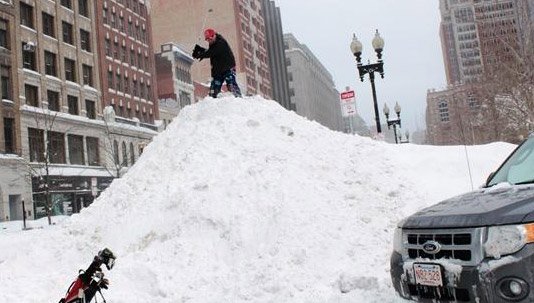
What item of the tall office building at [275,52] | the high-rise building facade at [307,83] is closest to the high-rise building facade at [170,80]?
the tall office building at [275,52]

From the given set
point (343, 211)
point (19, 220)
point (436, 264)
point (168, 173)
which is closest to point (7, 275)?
point (168, 173)

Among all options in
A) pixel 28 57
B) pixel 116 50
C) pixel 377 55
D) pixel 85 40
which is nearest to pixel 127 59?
pixel 116 50

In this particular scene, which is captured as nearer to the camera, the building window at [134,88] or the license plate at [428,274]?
the license plate at [428,274]

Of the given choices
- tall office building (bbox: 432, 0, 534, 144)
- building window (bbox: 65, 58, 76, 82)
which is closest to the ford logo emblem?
tall office building (bbox: 432, 0, 534, 144)

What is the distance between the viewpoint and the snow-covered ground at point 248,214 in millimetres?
7715

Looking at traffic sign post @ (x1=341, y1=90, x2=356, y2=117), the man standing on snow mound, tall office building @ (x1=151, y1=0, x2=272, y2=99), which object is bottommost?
traffic sign post @ (x1=341, y1=90, x2=356, y2=117)

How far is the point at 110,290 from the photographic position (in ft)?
24.9

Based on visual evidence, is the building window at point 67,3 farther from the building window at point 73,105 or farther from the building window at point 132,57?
the building window at point 132,57

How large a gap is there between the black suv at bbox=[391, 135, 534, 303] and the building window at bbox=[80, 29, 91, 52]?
43.2m

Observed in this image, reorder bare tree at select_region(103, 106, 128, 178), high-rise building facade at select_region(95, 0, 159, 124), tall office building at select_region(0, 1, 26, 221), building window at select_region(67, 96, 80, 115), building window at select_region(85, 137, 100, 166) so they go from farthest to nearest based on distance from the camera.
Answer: high-rise building facade at select_region(95, 0, 159, 124) → bare tree at select_region(103, 106, 128, 178) → building window at select_region(85, 137, 100, 166) → building window at select_region(67, 96, 80, 115) → tall office building at select_region(0, 1, 26, 221)

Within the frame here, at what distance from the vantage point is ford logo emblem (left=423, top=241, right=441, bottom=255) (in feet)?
13.7

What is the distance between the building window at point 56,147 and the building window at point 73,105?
3.31 meters

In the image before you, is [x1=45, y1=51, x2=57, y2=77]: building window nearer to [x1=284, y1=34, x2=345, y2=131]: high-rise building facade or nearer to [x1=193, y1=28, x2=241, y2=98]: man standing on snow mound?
[x1=193, y1=28, x2=241, y2=98]: man standing on snow mound

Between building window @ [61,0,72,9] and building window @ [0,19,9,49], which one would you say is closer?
building window @ [0,19,9,49]
